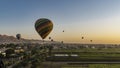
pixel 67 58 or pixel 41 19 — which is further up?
pixel 41 19

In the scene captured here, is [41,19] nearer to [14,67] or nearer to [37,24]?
[37,24]

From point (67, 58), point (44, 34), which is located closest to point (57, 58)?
point (67, 58)

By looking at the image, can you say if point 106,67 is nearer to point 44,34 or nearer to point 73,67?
point 73,67

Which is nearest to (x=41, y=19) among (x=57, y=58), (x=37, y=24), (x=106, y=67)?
(x=37, y=24)

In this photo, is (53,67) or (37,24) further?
(37,24)

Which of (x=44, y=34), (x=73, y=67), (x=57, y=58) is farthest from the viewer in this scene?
(x=57, y=58)

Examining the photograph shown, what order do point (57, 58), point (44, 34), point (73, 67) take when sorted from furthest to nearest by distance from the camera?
1. point (57, 58)
2. point (44, 34)
3. point (73, 67)
